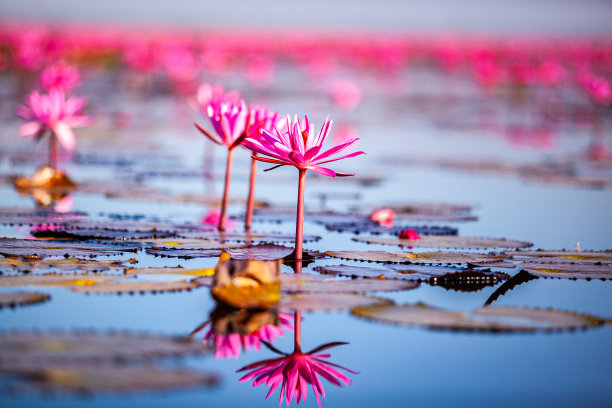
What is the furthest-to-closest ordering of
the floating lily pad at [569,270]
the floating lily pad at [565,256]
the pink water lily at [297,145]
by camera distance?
the floating lily pad at [565,256] < the floating lily pad at [569,270] < the pink water lily at [297,145]

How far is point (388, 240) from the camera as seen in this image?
16.0 feet

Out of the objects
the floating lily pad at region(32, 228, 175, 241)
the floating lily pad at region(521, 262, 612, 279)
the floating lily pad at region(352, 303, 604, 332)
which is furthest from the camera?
the floating lily pad at region(32, 228, 175, 241)

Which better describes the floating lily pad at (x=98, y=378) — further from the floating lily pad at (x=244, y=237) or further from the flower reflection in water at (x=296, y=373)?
the floating lily pad at (x=244, y=237)

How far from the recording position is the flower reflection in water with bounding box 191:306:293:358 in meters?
2.95

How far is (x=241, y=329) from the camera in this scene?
10.3 feet

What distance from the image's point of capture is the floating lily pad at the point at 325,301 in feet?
10.8

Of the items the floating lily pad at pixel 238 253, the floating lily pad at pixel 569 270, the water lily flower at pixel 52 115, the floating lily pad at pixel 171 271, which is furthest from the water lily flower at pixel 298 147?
the water lily flower at pixel 52 115

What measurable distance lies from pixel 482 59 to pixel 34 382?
21323 mm

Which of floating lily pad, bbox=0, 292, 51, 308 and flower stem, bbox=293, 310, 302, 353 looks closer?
flower stem, bbox=293, 310, 302, 353

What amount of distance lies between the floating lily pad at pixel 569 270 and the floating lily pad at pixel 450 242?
16.9 inches

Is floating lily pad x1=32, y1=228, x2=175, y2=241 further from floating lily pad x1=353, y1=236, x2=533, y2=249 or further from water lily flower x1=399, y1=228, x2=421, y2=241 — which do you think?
water lily flower x1=399, y1=228, x2=421, y2=241

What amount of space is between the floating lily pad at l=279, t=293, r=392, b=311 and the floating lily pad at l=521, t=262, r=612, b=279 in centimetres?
96

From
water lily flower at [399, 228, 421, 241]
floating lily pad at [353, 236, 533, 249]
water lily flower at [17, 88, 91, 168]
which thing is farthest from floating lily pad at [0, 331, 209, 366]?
water lily flower at [17, 88, 91, 168]

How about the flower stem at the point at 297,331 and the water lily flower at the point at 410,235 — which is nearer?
the flower stem at the point at 297,331
